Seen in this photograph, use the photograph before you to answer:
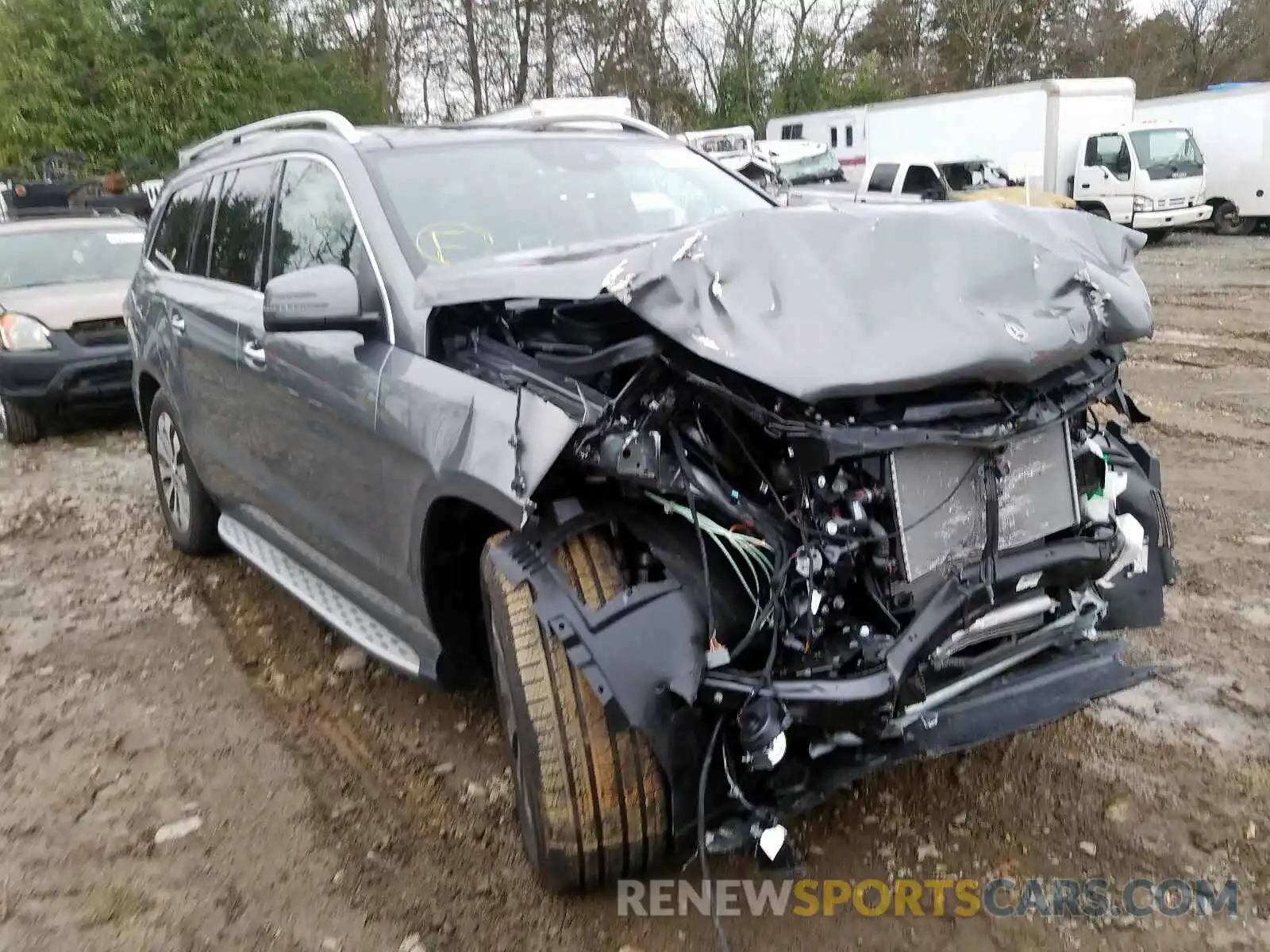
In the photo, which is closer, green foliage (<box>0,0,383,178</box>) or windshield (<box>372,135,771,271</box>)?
windshield (<box>372,135,771,271</box>)

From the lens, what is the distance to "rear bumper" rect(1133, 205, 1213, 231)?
64.3ft

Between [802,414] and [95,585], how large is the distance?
423cm

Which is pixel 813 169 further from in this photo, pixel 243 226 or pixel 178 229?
pixel 243 226

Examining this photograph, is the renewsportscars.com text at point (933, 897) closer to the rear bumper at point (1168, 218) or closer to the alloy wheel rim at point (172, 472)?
the alloy wheel rim at point (172, 472)

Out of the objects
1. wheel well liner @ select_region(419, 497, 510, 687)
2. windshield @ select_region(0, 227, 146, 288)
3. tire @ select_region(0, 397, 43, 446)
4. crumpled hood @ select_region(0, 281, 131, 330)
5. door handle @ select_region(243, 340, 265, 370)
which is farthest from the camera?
windshield @ select_region(0, 227, 146, 288)

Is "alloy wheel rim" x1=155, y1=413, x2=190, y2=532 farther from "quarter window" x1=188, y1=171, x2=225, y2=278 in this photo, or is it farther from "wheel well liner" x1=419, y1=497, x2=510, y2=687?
"wheel well liner" x1=419, y1=497, x2=510, y2=687

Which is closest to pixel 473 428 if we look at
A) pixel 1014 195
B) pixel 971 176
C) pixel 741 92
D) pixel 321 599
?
pixel 321 599

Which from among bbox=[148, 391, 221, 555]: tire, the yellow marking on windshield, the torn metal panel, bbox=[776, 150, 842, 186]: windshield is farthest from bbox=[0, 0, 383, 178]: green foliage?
the torn metal panel

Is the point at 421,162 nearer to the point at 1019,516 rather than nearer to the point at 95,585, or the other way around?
the point at 1019,516

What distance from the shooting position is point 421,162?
3609mm

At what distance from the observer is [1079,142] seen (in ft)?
69.6

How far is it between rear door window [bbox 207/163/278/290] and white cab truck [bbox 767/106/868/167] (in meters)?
21.1

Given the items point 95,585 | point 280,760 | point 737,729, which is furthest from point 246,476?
point 737,729

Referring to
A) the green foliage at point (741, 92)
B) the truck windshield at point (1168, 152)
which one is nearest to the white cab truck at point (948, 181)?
the truck windshield at point (1168, 152)
